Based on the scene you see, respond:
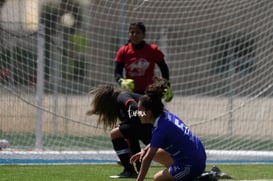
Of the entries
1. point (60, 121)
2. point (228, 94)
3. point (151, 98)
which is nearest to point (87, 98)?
point (60, 121)

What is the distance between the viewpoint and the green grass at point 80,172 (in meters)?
9.38

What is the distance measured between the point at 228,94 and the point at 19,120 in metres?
3.97

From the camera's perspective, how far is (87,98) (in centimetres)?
1411

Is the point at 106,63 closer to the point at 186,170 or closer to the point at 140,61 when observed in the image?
the point at 140,61

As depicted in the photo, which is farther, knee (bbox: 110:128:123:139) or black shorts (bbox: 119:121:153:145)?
knee (bbox: 110:128:123:139)

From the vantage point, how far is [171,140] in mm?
7414

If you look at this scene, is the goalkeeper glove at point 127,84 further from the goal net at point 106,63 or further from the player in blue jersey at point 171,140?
the player in blue jersey at point 171,140

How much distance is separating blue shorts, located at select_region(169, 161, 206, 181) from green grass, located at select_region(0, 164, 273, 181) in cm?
198

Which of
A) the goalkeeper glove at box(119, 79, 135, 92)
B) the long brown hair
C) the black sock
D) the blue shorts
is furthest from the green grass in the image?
the blue shorts

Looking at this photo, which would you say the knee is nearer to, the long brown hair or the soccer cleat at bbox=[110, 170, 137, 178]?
the long brown hair

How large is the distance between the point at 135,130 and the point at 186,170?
82.2 inches

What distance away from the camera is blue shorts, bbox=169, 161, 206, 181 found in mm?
7477

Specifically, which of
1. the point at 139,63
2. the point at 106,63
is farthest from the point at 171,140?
the point at 106,63

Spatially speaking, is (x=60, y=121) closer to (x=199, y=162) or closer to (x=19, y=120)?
(x=19, y=120)
